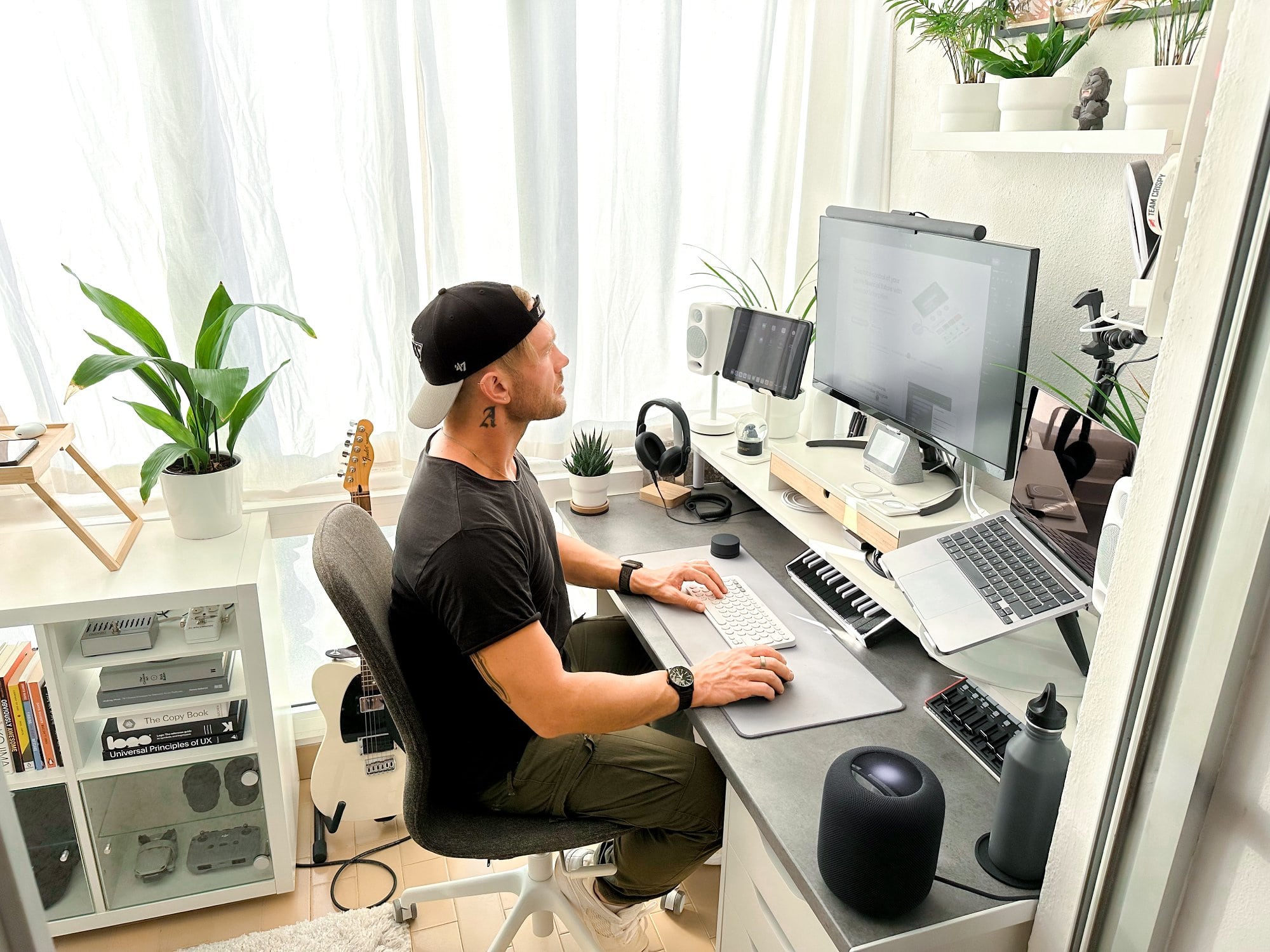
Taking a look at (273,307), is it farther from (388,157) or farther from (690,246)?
(690,246)

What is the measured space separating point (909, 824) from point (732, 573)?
90cm

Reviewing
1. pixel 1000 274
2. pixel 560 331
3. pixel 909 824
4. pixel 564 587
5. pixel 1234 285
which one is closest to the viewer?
pixel 1234 285

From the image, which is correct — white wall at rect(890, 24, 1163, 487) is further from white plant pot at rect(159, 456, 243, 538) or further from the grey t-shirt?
white plant pot at rect(159, 456, 243, 538)

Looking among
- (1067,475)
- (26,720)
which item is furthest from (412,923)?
(1067,475)

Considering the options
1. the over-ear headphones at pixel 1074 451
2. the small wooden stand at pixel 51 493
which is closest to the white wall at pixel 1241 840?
the over-ear headphones at pixel 1074 451

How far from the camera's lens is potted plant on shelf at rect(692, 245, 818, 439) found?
2172 mm

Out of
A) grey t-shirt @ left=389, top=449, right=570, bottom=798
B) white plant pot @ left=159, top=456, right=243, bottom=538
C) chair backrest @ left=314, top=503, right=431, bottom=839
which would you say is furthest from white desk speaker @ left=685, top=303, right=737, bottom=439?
white plant pot @ left=159, top=456, right=243, bottom=538

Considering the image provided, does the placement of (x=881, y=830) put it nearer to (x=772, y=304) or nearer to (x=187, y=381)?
(x=187, y=381)

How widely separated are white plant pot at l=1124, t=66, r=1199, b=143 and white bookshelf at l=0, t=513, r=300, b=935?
66.7 inches

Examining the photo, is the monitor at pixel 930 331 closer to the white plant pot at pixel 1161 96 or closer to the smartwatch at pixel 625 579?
the white plant pot at pixel 1161 96

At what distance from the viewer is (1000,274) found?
4.90 feet

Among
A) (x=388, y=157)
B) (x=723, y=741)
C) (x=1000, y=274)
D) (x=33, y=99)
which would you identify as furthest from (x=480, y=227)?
(x=723, y=741)

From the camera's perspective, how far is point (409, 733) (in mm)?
1480

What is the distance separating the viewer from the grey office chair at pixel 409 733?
1.42 meters
